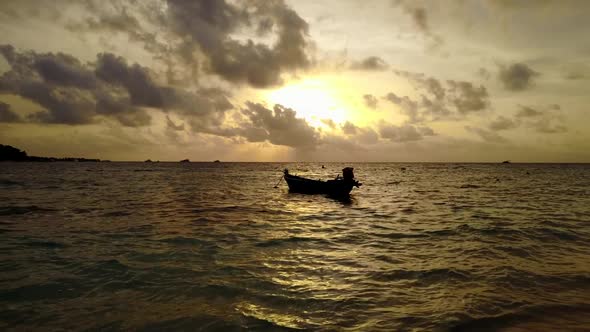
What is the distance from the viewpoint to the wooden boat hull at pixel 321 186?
3400 centimetres

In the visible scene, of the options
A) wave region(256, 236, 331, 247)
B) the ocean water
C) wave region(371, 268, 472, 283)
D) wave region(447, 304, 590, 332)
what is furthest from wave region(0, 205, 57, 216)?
wave region(447, 304, 590, 332)

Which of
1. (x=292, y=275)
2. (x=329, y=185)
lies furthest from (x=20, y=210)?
(x=329, y=185)

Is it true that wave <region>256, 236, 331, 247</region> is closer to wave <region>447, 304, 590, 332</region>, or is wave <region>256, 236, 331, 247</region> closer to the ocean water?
the ocean water

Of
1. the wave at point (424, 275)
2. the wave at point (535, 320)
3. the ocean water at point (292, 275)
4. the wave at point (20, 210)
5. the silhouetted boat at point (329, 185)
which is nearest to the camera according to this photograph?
the wave at point (535, 320)

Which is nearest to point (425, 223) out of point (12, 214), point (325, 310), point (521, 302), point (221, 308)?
point (521, 302)

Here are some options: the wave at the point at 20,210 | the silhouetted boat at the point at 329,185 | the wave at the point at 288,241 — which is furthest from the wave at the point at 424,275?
the silhouetted boat at the point at 329,185

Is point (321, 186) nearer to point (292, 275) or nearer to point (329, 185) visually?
point (329, 185)

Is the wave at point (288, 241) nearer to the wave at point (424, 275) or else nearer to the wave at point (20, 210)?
the wave at point (424, 275)

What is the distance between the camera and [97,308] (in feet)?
24.3

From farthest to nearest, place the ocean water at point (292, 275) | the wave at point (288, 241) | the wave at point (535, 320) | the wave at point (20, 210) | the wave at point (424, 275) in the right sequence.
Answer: the wave at point (20, 210) < the wave at point (288, 241) < the wave at point (424, 275) < the ocean water at point (292, 275) < the wave at point (535, 320)

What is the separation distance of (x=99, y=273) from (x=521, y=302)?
1113 centimetres

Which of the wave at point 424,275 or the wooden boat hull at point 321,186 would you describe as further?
the wooden boat hull at point 321,186

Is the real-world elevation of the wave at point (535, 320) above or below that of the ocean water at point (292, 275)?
above

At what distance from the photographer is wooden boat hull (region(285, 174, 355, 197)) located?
34.0 metres
